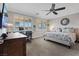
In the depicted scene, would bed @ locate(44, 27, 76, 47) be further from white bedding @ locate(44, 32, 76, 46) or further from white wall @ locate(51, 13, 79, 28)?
white wall @ locate(51, 13, 79, 28)

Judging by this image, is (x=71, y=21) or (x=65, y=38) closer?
(x=71, y=21)

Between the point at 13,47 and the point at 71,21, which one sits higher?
the point at 71,21

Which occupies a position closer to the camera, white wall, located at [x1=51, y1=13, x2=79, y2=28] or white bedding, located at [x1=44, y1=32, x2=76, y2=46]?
white wall, located at [x1=51, y1=13, x2=79, y2=28]

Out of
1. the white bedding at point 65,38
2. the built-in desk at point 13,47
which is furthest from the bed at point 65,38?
the built-in desk at point 13,47

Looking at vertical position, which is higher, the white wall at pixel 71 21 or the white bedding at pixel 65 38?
the white wall at pixel 71 21

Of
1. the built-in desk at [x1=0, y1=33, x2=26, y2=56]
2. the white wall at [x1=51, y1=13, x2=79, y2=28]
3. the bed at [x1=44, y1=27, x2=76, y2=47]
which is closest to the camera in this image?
the built-in desk at [x1=0, y1=33, x2=26, y2=56]

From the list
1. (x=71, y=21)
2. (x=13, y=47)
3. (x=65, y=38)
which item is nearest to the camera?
(x=13, y=47)

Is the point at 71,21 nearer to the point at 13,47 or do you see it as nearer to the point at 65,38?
the point at 65,38

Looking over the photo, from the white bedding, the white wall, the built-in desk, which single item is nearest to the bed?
the white bedding

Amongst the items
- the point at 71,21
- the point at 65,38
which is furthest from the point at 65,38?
the point at 71,21

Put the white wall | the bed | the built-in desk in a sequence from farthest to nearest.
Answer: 1. the bed
2. the white wall
3. the built-in desk

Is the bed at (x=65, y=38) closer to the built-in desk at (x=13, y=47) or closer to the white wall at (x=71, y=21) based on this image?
the white wall at (x=71, y=21)

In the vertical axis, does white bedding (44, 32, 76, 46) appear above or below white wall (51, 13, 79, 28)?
below

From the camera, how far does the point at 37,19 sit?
73.7 inches
